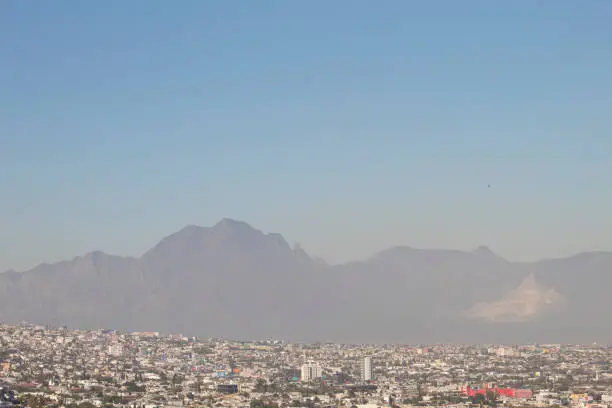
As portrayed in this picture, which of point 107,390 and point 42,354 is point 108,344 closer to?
point 42,354

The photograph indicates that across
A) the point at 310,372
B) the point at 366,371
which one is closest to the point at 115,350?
the point at 310,372

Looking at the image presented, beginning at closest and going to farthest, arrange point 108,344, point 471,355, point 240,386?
point 240,386 < point 108,344 < point 471,355

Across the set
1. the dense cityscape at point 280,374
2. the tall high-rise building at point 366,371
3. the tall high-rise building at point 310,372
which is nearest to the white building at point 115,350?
the dense cityscape at point 280,374

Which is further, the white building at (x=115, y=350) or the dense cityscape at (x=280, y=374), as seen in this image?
the white building at (x=115, y=350)

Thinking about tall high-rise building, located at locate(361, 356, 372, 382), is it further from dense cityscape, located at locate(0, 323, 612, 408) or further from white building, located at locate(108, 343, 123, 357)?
white building, located at locate(108, 343, 123, 357)

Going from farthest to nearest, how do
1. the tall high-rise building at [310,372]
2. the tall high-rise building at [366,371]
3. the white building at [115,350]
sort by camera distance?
1. the white building at [115,350]
2. the tall high-rise building at [366,371]
3. the tall high-rise building at [310,372]

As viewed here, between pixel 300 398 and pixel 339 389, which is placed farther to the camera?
pixel 339 389

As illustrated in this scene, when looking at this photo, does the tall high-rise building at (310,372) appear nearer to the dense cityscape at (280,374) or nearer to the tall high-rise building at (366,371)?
the dense cityscape at (280,374)

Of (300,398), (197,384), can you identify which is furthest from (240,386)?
(300,398)
